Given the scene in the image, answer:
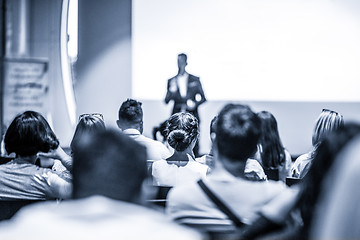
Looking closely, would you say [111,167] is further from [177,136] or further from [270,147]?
[270,147]

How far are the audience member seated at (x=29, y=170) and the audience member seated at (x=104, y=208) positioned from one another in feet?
3.56

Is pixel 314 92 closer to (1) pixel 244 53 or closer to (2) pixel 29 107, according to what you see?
(1) pixel 244 53

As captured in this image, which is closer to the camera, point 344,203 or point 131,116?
point 344,203

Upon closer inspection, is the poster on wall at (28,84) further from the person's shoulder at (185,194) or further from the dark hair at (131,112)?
the person's shoulder at (185,194)

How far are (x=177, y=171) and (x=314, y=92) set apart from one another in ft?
16.3

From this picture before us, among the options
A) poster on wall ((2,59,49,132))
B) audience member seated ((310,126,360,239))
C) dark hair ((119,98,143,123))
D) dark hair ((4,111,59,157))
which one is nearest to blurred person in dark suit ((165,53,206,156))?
poster on wall ((2,59,49,132))

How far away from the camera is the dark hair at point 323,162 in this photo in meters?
1.41

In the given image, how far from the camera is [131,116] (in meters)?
4.54

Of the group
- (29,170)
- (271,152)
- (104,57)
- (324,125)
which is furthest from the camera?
(104,57)

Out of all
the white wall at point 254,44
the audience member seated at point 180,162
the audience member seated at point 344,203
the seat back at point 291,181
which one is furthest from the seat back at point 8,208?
the white wall at point 254,44

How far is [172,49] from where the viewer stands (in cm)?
766

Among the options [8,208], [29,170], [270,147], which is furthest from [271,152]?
[8,208]

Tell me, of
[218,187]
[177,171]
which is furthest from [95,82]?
[218,187]

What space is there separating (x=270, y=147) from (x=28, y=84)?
13.4 ft
